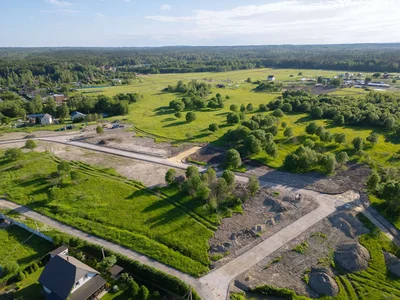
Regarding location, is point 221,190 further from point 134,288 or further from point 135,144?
point 135,144

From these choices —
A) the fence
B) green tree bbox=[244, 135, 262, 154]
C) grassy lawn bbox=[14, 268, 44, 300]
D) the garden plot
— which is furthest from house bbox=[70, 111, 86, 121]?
the garden plot

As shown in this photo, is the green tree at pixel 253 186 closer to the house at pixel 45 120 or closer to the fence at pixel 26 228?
the fence at pixel 26 228

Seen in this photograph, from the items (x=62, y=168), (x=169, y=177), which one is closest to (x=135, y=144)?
(x=62, y=168)

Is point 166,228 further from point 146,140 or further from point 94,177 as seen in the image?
point 146,140

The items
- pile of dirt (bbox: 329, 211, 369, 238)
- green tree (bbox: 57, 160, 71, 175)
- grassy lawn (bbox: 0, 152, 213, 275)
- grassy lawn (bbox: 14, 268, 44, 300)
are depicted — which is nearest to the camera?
grassy lawn (bbox: 14, 268, 44, 300)

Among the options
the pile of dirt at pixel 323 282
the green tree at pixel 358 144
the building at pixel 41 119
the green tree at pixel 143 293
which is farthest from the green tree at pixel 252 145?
the building at pixel 41 119

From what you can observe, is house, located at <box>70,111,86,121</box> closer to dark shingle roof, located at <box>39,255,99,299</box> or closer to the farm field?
the farm field

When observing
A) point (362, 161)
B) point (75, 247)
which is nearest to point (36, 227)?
point (75, 247)
